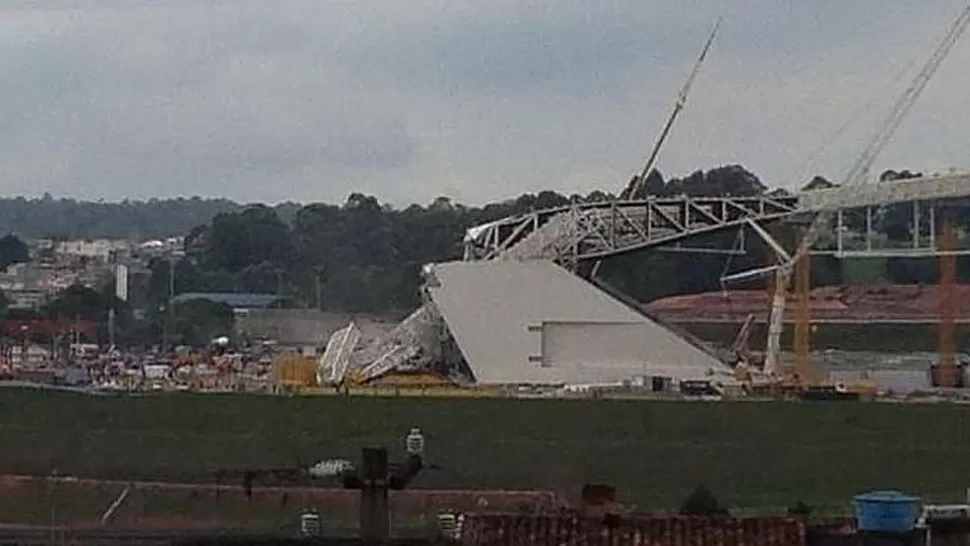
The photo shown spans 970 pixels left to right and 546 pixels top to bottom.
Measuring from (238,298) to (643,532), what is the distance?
14993 cm

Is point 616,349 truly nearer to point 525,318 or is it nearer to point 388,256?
point 525,318

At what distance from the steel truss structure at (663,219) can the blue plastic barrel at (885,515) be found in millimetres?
77078

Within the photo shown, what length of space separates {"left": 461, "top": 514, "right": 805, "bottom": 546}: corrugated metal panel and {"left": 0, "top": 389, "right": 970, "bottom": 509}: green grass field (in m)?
25.1

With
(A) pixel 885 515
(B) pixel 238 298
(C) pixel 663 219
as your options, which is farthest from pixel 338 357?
(A) pixel 885 515

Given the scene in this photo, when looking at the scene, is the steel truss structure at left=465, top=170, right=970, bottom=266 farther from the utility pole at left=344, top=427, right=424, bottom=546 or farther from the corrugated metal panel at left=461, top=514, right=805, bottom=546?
the corrugated metal panel at left=461, top=514, right=805, bottom=546

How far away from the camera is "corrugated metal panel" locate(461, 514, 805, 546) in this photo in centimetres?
2605

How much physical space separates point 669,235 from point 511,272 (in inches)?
296

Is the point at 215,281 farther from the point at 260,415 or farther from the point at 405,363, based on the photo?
the point at 260,415

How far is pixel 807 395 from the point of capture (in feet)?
327

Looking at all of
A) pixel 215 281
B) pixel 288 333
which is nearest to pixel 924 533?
pixel 288 333

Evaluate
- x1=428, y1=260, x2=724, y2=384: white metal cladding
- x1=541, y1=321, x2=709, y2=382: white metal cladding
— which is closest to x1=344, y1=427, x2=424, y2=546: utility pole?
x1=428, y1=260, x2=724, y2=384: white metal cladding

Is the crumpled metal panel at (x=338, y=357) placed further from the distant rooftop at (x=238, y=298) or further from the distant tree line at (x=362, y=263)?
the distant rooftop at (x=238, y=298)

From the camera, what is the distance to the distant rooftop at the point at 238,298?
6639 inches

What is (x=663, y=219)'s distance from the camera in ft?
352
